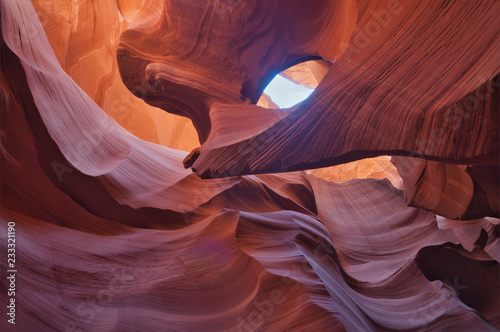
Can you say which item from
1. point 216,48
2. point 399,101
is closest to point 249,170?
point 399,101

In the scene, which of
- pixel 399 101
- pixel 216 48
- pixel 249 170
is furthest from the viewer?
pixel 216 48

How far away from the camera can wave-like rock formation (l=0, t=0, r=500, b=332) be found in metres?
2.00

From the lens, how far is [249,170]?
2.38m

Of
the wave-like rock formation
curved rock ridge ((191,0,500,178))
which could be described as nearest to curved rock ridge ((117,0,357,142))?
the wave-like rock formation

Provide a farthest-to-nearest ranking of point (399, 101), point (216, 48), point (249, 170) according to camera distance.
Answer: point (216, 48)
point (249, 170)
point (399, 101)

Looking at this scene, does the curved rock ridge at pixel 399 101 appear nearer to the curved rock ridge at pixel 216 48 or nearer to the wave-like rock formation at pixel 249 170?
the wave-like rock formation at pixel 249 170

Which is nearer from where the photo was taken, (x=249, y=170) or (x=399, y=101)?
(x=399, y=101)

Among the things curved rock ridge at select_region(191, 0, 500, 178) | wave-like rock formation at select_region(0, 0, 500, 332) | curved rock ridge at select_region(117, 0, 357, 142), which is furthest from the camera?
curved rock ridge at select_region(117, 0, 357, 142)

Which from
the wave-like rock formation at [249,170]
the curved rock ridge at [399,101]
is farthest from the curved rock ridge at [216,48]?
the curved rock ridge at [399,101]

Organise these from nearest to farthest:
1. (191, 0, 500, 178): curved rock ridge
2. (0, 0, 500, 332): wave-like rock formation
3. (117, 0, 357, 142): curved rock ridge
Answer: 1. (191, 0, 500, 178): curved rock ridge
2. (0, 0, 500, 332): wave-like rock formation
3. (117, 0, 357, 142): curved rock ridge

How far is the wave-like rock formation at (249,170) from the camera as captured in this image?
78.6 inches

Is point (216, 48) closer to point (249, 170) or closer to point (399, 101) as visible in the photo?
point (249, 170)

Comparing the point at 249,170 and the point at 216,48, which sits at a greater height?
the point at 216,48

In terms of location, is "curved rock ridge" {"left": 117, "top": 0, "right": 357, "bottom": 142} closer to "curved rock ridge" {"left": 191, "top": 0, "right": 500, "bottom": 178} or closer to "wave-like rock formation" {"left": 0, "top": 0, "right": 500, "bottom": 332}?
"wave-like rock formation" {"left": 0, "top": 0, "right": 500, "bottom": 332}
